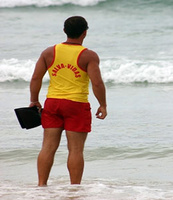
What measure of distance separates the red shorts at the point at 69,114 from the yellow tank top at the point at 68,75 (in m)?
0.05

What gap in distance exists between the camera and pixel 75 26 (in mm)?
4957

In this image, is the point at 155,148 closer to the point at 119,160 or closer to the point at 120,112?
the point at 119,160

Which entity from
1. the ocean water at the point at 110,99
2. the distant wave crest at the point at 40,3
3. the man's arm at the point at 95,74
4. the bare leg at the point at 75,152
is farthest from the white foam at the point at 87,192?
the distant wave crest at the point at 40,3

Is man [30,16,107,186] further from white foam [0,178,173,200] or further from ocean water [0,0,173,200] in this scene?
ocean water [0,0,173,200]

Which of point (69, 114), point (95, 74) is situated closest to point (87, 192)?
point (69, 114)

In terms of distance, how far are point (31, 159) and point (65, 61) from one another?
6.67 feet

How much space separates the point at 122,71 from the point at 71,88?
8.66 metres

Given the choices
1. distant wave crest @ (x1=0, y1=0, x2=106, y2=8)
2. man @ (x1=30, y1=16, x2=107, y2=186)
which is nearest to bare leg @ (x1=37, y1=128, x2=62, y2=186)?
man @ (x1=30, y1=16, x2=107, y2=186)

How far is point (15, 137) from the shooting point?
24.9 ft

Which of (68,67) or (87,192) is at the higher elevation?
(68,67)

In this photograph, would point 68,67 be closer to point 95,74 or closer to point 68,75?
point 68,75

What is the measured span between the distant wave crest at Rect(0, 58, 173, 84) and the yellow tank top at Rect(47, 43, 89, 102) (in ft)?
25.4

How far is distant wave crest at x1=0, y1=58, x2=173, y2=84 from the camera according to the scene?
12848mm

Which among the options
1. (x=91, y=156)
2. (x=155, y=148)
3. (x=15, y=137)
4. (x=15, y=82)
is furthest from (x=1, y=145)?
(x=15, y=82)
